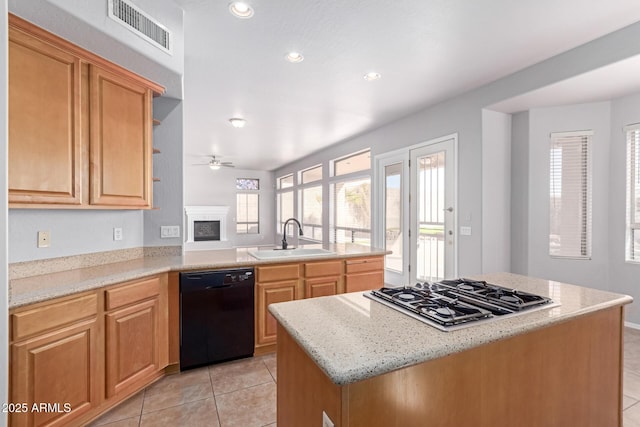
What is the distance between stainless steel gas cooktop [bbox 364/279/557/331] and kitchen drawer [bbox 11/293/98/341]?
1607 mm

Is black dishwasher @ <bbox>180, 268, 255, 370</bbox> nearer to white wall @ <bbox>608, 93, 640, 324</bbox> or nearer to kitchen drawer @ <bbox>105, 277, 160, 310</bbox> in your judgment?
kitchen drawer @ <bbox>105, 277, 160, 310</bbox>

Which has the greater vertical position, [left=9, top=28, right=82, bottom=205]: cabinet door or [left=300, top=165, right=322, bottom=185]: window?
[left=300, top=165, right=322, bottom=185]: window

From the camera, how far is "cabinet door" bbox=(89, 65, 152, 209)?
7.00ft

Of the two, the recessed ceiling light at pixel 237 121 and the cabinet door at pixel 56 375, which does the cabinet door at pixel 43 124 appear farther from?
the recessed ceiling light at pixel 237 121

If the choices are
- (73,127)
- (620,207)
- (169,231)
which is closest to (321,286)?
(169,231)

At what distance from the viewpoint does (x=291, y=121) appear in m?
4.92

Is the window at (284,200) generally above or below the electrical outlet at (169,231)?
above

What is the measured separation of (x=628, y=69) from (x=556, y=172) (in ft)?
4.02

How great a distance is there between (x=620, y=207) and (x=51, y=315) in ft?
16.5

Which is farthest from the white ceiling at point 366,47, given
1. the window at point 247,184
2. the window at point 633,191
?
the window at point 247,184

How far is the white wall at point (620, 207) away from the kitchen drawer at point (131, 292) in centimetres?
462

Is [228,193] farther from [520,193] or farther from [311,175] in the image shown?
[520,193]

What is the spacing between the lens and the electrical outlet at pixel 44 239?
209 centimetres

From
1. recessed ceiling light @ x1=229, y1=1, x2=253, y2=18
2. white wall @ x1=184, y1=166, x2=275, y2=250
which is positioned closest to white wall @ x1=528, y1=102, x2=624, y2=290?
recessed ceiling light @ x1=229, y1=1, x2=253, y2=18
